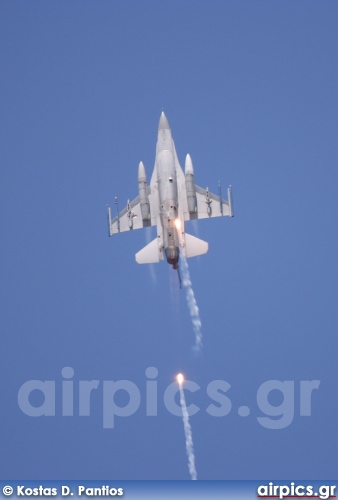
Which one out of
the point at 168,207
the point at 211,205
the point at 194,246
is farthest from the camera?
the point at 211,205

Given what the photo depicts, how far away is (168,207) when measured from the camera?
65250mm

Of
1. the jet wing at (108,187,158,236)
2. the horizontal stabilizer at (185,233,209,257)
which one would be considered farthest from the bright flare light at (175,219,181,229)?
the jet wing at (108,187,158,236)

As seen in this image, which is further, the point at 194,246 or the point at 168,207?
the point at 194,246

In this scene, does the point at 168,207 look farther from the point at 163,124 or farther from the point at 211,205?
the point at 163,124

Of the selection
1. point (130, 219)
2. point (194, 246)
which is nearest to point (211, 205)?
point (194, 246)

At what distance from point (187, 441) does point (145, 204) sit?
919 cm

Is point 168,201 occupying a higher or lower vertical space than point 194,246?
higher

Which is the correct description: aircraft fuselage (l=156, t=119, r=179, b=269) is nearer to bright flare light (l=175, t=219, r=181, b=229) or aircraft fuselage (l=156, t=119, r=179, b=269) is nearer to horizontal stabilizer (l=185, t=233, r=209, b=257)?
bright flare light (l=175, t=219, r=181, b=229)

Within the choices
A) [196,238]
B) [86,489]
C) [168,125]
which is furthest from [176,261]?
[86,489]

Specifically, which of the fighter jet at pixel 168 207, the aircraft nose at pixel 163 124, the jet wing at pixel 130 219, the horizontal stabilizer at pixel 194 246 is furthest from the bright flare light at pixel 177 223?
the aircraft nose at pixel 163 124

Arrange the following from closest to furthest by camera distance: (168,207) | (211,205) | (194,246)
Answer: (168,207), (194,246), (211,205)

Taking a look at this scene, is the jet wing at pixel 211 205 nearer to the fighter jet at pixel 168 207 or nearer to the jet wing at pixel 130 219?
the fighter jet at pixel 168 207

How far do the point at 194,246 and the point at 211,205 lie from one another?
7.38 feet

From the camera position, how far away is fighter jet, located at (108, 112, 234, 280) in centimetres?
6525
